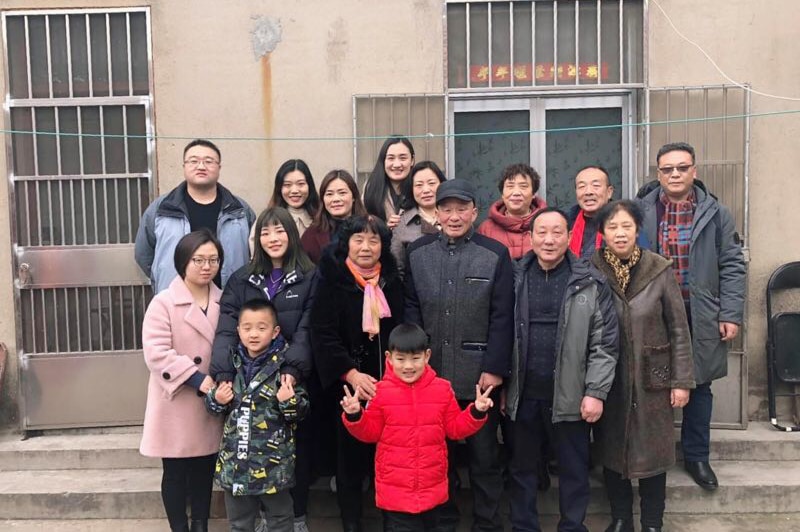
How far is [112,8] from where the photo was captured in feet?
16.1

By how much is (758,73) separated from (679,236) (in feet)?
4.88

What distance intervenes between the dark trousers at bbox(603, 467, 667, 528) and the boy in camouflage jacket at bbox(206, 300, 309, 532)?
1554 millimetres

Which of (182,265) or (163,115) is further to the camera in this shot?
(163,115)

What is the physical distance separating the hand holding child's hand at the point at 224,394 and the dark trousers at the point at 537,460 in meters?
1.33

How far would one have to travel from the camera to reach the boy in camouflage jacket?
3426 millimetres

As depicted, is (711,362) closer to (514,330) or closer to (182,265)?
(514,330)

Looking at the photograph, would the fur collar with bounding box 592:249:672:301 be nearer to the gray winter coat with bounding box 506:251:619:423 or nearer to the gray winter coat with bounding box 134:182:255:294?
the gray winter coat with bounding box 506:251:619:423

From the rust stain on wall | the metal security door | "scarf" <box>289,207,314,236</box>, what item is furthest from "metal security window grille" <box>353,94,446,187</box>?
the metal security door

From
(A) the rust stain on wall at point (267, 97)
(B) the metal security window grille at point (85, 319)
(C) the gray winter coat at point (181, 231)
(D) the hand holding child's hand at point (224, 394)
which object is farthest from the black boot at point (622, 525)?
(B) the metal security window grille at point (85, 319)

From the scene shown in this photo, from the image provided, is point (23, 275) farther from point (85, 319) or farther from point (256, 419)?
point (256, 419)

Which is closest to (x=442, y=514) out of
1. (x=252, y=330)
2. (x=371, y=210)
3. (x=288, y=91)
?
(x=252, y=330)

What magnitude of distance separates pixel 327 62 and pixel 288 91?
31 cm

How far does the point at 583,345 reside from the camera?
3.50 m

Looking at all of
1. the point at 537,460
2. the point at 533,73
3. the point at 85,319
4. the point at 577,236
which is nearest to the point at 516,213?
the point at 577,236
